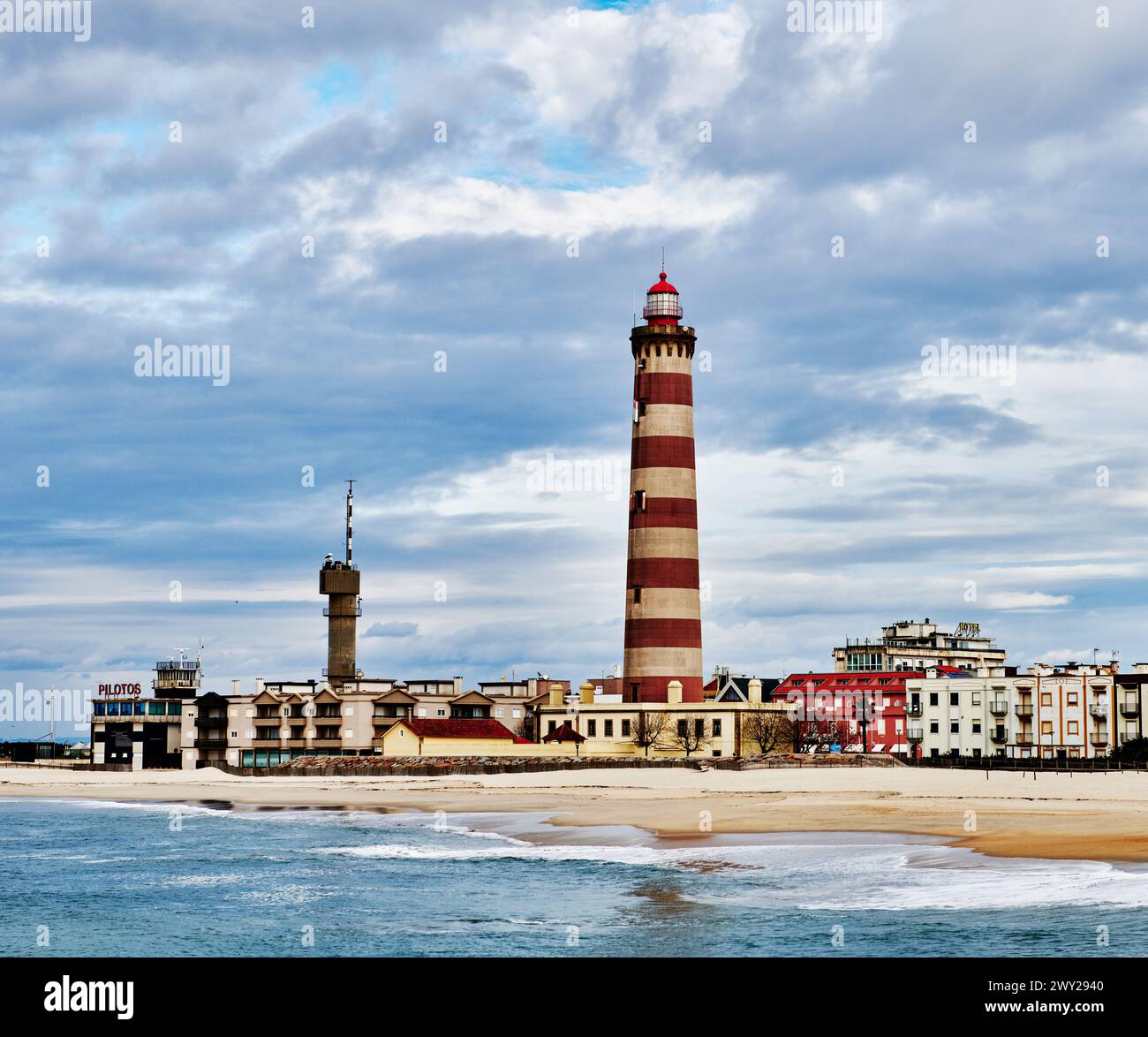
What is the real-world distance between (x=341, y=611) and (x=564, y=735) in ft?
110

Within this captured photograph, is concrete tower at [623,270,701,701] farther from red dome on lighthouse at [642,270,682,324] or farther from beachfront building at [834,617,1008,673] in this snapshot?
beachfront building at [834,617,1008,673]

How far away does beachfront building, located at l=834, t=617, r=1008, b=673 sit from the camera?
517 ft

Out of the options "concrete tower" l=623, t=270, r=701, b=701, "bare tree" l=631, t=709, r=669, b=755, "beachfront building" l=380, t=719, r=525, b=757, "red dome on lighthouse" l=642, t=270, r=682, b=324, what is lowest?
"beachfront building" l=380, t=719, r=525, b=757

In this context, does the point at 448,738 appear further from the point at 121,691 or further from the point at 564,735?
the point at 121,691

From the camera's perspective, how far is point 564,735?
103750 millimetres

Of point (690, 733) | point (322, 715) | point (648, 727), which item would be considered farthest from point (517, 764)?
point (322, 715)

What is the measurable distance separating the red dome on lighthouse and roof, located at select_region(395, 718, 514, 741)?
33337mm

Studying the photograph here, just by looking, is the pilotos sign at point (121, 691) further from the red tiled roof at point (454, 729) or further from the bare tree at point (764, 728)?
the bare tree at point (764, 728)

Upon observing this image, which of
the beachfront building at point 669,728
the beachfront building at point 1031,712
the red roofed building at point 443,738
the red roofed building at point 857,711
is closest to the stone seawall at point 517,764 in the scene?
the red roofed building at point 443,738

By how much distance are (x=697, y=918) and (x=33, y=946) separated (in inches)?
641

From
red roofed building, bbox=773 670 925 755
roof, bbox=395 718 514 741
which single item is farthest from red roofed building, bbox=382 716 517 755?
red roofed building, bbox=773 670 925 755

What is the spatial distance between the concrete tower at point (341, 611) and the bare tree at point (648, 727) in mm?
38898

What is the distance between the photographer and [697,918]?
34.9m

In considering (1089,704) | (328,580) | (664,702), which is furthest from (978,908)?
(328,580)
